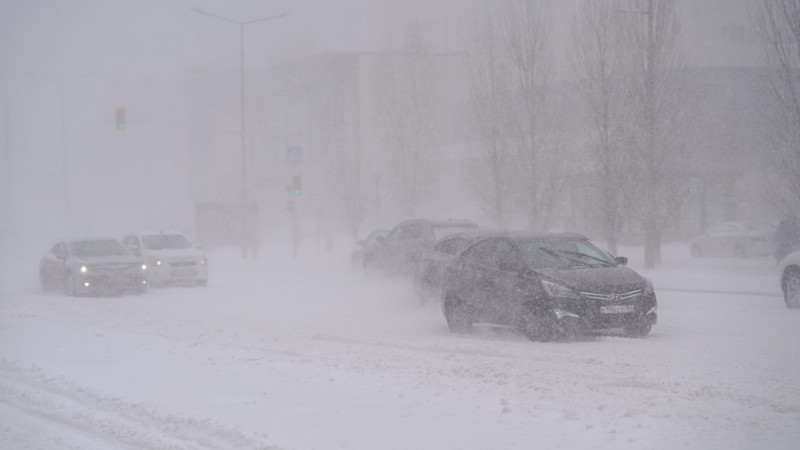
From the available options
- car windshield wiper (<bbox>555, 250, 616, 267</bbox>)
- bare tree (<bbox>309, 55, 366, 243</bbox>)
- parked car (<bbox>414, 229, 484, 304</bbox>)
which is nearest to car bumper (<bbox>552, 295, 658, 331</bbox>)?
car windshield wiper (<bbox>555, 250, 616, 267</bbox>)

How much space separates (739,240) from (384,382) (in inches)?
1108

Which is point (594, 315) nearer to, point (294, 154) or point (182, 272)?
point (182, 272)

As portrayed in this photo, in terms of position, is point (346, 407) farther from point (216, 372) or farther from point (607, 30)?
point (607, 30)

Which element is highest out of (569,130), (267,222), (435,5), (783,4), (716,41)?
(435,5)

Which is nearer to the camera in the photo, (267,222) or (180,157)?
(267,222)

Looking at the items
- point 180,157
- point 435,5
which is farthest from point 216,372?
point 180,157

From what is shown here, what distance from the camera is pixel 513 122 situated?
105 feet

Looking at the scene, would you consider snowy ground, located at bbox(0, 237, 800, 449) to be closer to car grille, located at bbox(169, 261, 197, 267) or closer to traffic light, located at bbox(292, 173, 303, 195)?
car grille, located at bbox(169, 261, 197, 267)

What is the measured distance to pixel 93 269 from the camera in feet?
68.5

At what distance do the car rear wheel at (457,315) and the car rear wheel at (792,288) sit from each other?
6497 mm

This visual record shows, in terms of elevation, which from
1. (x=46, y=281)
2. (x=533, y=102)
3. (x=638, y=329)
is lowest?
(x=46, y=281)

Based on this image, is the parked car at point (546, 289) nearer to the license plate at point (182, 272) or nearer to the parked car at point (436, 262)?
the parked car at point (436, 262)

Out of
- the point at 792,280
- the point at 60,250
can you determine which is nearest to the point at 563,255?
the point at 792,280

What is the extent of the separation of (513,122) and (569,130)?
2583 millimetres
